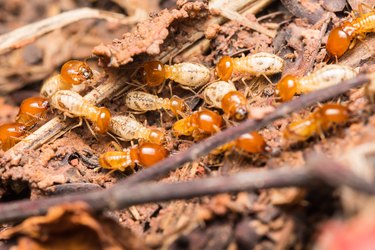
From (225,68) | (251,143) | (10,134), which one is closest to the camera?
(251,143)

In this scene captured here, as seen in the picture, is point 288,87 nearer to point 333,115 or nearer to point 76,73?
point 333,115

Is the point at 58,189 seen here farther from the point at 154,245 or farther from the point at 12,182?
the point at 154,245

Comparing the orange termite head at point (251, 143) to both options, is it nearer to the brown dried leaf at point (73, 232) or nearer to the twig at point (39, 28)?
the brown dried leaf at point (73, 232)

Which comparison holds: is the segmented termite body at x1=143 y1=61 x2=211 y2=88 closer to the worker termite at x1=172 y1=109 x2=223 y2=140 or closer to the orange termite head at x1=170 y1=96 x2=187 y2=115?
the orange termite head at x1=170 y1=96 x2=187 y2=115

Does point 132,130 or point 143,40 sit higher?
point 143,40

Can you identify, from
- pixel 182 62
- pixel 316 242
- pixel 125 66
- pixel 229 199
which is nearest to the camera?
pixel 316 242

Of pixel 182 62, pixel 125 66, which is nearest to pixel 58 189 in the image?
pixel 125 66

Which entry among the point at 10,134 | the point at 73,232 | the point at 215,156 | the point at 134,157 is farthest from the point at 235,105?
the point at 10,134
